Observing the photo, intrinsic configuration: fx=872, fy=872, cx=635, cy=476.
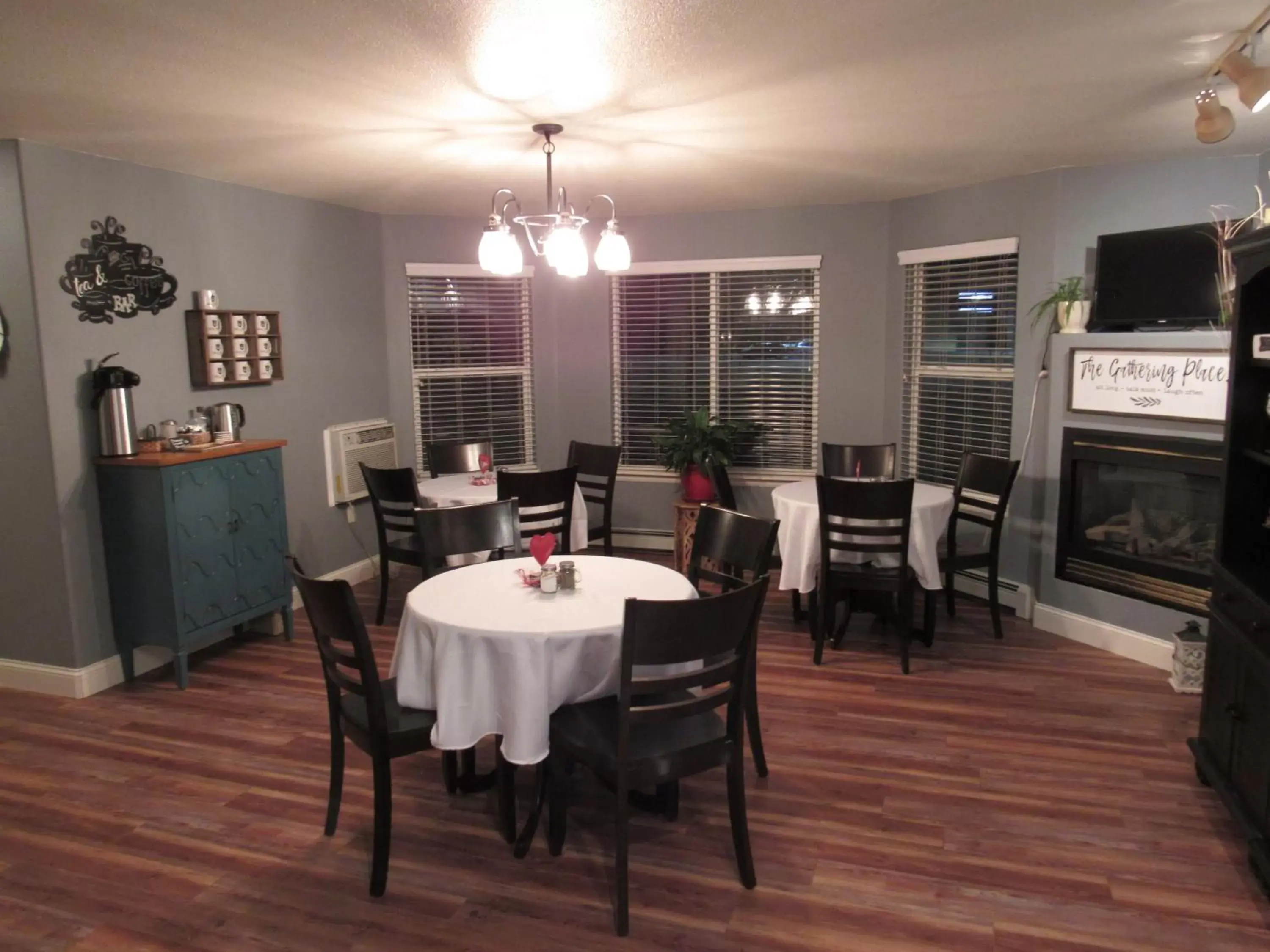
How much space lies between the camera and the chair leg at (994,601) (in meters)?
4.54

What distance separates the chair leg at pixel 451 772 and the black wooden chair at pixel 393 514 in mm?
1643

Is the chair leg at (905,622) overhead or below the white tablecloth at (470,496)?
below

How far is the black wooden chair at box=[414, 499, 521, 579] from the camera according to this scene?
11.4 feet

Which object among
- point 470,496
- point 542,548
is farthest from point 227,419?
point 542,548

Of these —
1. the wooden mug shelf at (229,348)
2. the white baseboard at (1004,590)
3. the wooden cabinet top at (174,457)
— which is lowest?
the white baseboard at (1004,590)

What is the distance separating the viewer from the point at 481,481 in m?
5.18

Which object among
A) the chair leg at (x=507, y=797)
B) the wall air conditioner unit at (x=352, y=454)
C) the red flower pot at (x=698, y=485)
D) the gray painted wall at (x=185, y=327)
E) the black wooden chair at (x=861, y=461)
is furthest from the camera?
the red flower pot at (x=698, y=485)

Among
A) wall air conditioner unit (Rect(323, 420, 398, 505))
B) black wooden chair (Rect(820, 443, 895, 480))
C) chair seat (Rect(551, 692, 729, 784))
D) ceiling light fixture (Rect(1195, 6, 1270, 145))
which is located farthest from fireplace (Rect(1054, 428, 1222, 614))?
wall air conditioner unit (Rect(323, 420, 398, 505))

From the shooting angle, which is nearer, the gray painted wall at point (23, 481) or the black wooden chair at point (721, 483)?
the gray painted wall at point (23, 481)

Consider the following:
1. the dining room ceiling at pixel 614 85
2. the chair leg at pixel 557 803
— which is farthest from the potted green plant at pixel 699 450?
the chair leg at pixel 557 803

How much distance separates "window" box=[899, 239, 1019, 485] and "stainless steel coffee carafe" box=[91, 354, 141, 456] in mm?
4417

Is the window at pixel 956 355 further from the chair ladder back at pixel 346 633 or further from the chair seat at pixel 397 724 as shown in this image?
the chair ladder back at pixel 346 633

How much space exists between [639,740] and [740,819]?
0.39 meters

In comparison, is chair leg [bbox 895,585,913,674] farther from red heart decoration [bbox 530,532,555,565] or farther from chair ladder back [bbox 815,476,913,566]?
red heart decoration [bbox 530,532,555,565]
